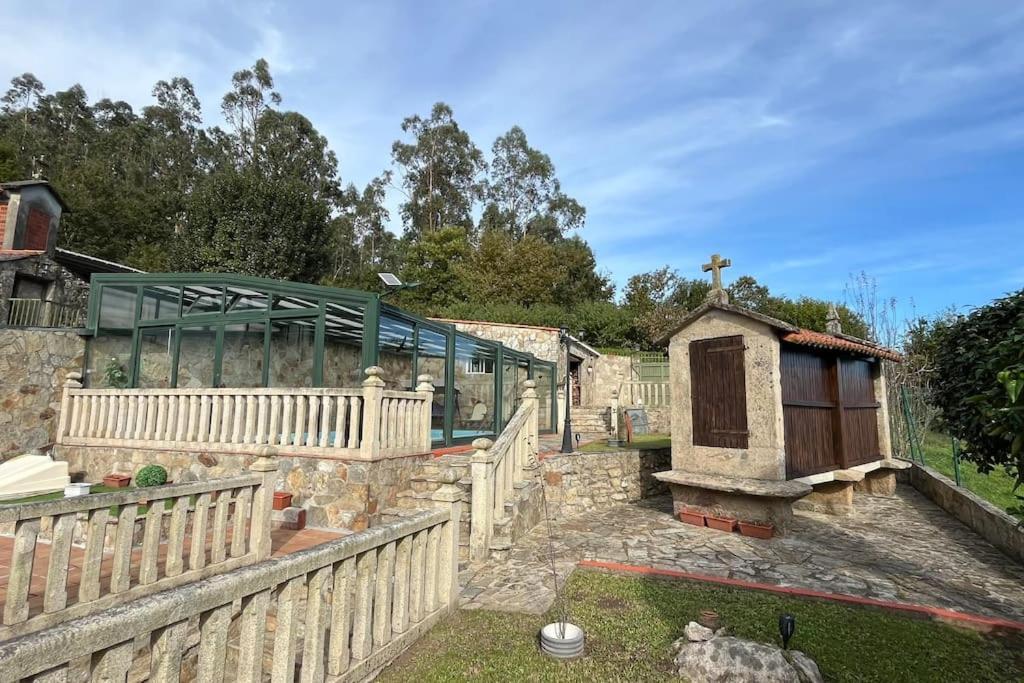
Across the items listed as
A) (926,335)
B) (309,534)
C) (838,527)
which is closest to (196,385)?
(309,534)

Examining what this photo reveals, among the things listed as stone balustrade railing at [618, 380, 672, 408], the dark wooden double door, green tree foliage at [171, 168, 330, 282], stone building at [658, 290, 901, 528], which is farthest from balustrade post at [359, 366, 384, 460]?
green tree foliage at [171, 168, 330, 282]

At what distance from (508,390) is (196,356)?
22.8ft

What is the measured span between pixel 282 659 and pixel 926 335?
18794 millimetres

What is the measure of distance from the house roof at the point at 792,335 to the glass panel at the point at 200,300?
8418mm

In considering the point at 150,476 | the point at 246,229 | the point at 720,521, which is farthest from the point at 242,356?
the point at 246,229

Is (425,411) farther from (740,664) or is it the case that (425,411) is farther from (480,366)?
(740,664)

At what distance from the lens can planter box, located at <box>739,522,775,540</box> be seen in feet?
23.5

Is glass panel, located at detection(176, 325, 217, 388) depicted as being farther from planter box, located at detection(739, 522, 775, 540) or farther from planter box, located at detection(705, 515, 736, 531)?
planter box, located at detection(739, 522, 775, 540)

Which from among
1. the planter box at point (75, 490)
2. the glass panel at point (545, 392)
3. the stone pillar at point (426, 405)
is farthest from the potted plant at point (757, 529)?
the planter box at point (75, 490)

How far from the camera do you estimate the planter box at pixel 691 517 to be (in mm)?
7891

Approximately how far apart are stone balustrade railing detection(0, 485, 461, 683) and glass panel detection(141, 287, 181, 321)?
7.85m

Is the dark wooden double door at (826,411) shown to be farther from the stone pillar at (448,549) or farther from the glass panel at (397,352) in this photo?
the glass panel at (397,352)

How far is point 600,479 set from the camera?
9406 millimetres

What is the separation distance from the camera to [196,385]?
9.46 metres
